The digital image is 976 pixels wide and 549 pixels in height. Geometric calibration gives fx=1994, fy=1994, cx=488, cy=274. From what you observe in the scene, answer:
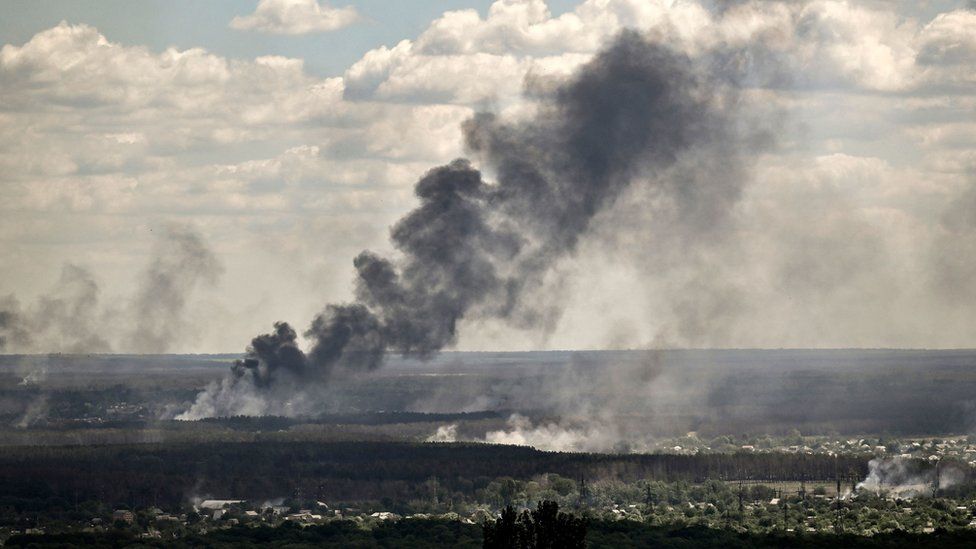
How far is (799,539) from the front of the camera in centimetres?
17888

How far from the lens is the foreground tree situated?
5113 inches

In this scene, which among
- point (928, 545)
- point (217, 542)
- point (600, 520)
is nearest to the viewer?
point (928, 545)

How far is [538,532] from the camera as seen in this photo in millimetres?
132875

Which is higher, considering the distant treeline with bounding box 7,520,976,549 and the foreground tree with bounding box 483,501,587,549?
the foreground tree with bounding box 483,501,587,549

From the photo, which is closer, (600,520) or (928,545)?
(928,545)

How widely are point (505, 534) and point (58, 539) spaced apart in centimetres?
7065

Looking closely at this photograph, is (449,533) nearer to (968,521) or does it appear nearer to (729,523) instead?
(729,523)

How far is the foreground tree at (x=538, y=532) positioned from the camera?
129875 mm

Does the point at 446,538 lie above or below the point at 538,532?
below

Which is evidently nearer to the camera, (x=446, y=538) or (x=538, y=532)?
(x=538, y=532)

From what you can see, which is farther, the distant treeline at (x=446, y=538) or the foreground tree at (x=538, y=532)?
the distant treeline at (x=446, y=538)

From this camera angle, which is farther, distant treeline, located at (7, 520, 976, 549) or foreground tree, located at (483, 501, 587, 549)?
distant treeline, located at (7, 520, 976, 549)

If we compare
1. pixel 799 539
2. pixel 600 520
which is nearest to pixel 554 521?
pixel 799 539

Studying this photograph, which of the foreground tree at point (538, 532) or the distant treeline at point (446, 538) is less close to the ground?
the foreground tree at point (538, 532)
